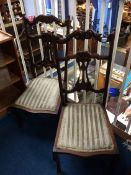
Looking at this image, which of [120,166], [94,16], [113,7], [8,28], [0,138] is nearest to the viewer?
[113,7]

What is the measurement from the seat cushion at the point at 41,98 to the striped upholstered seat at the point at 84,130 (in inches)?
5.2

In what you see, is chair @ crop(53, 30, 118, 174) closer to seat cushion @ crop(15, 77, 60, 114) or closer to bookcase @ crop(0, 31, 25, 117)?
seat cushion @ crop(15, 77, 60, 114)

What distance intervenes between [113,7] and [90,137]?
33.7 inches

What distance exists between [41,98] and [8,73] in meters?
0.48

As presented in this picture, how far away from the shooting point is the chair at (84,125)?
1.15 metres

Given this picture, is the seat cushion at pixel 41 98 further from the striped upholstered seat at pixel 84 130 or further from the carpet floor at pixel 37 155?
the carpet floor at pixel 37 155

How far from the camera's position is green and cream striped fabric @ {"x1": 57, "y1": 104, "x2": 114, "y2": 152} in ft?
3.88

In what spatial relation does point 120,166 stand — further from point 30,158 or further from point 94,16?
point 94,16

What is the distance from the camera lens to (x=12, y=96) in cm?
190

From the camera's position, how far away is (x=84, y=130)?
4.21 feet

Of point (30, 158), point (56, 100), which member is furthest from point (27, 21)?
point (30, 158)

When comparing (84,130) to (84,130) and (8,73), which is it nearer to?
(84,130)

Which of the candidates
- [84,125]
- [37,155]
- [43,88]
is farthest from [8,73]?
[84,125]

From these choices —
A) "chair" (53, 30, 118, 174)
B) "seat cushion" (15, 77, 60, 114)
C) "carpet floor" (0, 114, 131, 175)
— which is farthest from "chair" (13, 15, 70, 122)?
"carpet floor" (0, 114, 131, 175)
